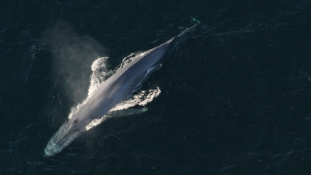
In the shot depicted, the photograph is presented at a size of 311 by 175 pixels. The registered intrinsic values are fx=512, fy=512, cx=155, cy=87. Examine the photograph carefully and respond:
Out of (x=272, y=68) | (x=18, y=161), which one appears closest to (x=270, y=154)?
(x=272, y=68)

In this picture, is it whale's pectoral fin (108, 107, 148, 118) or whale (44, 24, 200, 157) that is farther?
whale's pectoral fin (108, 107, 148, 118)

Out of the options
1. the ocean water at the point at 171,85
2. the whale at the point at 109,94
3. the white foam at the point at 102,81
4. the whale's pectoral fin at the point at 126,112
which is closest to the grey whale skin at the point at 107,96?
the whale at the point at 109,94

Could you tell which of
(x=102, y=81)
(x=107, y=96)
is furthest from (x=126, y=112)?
(x=102, y=81)

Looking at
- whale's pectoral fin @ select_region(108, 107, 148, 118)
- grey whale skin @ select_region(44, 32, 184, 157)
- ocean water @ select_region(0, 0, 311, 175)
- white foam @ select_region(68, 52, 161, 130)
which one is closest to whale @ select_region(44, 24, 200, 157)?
grey whale skin @ select_region(44, 32, 184, 157)

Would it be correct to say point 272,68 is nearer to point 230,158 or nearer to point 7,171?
point 230,158

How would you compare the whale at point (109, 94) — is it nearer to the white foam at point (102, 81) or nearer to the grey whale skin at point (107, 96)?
the grey whale skin at point (107, 96)

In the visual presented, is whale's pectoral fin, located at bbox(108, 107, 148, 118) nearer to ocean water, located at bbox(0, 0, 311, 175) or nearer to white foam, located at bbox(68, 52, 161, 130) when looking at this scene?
white foam, located at bbox(68, 52, 161, 130)

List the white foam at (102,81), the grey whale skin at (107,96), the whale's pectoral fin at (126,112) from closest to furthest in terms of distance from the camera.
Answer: the grey whale skin at (107,96) < the whale's pectoral fin at (126,112) < the white foam at (102,81)
